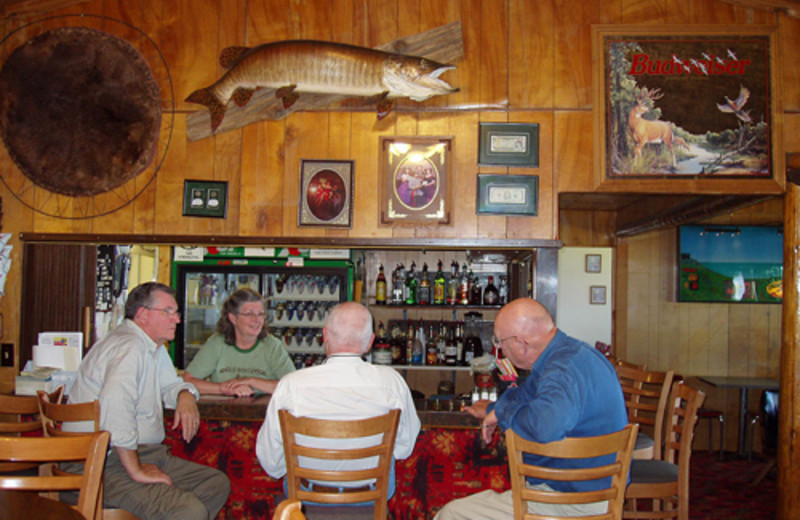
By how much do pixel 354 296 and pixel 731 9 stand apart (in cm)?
362

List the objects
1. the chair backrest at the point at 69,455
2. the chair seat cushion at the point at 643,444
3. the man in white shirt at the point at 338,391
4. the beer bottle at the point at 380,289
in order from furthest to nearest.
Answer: the beer bottle at the point at 380,289, the chair seat cushion at the point at 643,444, the man in white shirt at the point at 338,391, the chair backrest at the point at 69,455

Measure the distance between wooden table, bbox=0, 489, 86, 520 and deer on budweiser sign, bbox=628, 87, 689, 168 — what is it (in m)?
3.56

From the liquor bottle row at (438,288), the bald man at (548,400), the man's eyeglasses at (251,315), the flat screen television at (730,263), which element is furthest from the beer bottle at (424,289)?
the bald man at (548,400)

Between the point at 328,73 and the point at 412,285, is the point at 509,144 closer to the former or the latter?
the point at 328,73

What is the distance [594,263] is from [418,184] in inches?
129

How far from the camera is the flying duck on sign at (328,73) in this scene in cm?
396

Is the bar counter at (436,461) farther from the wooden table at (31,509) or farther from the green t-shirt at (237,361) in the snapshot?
the wooden table at (31,509)

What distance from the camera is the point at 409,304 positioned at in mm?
5793

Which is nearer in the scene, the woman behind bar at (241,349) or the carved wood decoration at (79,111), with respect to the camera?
the woman behind bar at (241,349)

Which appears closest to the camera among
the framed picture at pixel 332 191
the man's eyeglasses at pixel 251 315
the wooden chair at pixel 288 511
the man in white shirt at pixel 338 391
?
the wooden chair at pixel 288 511

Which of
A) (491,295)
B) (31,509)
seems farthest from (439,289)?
(31,509)

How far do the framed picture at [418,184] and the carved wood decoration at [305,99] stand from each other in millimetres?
506

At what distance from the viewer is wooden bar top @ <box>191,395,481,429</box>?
118 inches

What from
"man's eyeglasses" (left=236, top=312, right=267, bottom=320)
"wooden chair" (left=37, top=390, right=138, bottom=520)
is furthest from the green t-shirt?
"wooden chair" (left=37, top=390, right=138, bottom=520)
